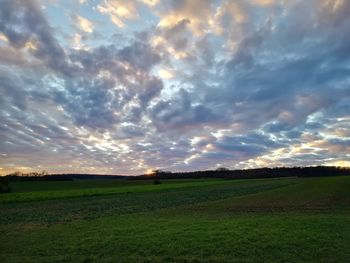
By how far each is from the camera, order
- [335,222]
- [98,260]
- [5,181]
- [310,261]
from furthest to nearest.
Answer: [5,181], [335,222], [98,260], [310,261]

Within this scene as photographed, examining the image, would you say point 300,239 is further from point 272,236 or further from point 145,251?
point 145,251

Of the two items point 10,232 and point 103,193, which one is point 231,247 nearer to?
point 10,232

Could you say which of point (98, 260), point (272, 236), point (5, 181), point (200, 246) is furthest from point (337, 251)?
point (5, 181)

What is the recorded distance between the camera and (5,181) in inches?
3615

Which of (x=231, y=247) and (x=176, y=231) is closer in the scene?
(x=231, y=247)

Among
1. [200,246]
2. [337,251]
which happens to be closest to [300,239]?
[337,251]

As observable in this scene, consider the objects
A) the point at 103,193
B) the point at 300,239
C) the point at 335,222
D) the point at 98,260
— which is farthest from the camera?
the point at 103,193

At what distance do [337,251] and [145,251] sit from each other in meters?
9.17

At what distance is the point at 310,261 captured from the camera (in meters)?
14.4

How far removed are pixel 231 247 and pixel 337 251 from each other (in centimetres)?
494

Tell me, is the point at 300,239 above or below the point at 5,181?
below

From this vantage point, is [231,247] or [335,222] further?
[335,222]

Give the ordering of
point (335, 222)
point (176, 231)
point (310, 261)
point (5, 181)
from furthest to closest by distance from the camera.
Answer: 1. point (5, 181)
2. point (335, 222)
3. point (176, 231)
4. point (310, 261)

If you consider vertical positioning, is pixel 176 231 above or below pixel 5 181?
below
